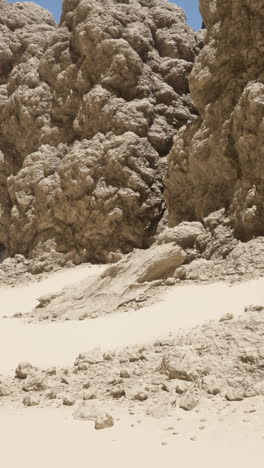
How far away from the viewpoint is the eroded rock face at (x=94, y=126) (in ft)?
49.5

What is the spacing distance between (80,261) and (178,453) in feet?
41.4

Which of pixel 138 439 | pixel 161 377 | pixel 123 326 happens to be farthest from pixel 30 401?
pixel 123 326

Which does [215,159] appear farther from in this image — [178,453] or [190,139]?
[178,453]

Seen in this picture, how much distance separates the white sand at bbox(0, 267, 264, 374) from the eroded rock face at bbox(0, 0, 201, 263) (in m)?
6.77

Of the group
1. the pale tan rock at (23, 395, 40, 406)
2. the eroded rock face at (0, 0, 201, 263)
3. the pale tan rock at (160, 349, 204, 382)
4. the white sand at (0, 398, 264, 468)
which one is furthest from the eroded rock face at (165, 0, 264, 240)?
the white sand at (0, 398, 264, 468)

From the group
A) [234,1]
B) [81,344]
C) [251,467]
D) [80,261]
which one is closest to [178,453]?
[251,467]

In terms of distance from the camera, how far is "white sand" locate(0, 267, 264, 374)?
6.24 m

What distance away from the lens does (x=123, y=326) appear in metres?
7.10

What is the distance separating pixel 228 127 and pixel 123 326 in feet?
19.3

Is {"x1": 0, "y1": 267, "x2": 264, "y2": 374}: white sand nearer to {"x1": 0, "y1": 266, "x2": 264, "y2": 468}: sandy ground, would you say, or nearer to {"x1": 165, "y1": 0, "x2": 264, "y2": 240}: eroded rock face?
{"x1": 0, "y1": 266, "x2": 264, "y2": 468}: sandy ground

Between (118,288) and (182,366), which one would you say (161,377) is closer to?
(182,366)

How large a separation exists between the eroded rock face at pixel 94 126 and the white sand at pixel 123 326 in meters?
6.77

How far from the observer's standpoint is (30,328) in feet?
26.8

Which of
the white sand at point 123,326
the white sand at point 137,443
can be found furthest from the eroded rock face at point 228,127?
the white sand at point 137,443
